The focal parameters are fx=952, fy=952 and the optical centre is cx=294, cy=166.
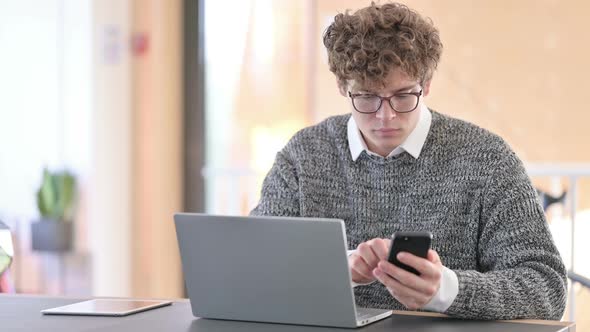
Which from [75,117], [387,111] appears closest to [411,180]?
[387,111]

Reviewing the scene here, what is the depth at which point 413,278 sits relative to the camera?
1.64 metres

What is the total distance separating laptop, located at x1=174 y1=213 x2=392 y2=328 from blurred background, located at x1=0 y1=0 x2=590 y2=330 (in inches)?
104

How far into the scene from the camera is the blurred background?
4.43 meters

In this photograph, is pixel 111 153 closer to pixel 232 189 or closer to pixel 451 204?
pixel 232 189

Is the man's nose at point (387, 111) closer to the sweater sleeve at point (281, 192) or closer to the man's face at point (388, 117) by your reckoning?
the man's face at point (388, 117)

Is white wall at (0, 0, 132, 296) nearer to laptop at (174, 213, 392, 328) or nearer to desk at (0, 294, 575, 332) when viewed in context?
desk at (0, 294, 575, 332)

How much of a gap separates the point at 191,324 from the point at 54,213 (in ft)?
9.39

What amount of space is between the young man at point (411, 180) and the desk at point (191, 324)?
3.6 inches

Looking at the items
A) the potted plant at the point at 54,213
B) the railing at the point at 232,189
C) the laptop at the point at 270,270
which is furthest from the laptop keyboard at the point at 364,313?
the potted plant at the point at 54,213

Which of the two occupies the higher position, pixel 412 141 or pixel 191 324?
pixel 412 141

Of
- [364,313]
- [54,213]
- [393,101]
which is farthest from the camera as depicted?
[54,213]

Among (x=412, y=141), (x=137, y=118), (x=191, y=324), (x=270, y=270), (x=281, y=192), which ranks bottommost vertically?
(x=191, y=324)

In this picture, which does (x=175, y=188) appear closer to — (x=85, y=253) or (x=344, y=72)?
(x=85, y=253)

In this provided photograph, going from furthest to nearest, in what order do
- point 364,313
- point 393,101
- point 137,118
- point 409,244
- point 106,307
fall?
1. point 137,118
2. point 393,101
3. point 106,307
4. point 364,313
5. point 409,244
